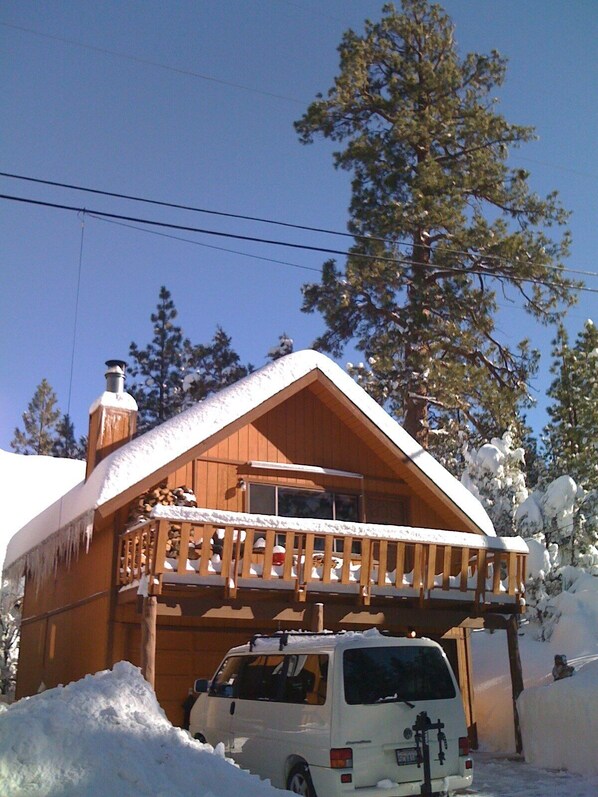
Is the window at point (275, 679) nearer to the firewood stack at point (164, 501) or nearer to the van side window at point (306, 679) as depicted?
the van side window at point (306, 679)

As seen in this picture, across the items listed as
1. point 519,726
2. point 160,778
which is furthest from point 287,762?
point 519,726

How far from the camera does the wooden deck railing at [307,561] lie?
11.9 meters

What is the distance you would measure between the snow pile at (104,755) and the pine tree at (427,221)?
18650mm

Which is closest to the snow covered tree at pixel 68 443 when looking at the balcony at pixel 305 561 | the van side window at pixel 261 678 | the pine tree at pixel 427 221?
the pine tree at pixel 427 221

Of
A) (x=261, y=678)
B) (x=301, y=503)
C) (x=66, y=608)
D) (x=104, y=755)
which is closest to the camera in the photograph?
(x=104, y=755)

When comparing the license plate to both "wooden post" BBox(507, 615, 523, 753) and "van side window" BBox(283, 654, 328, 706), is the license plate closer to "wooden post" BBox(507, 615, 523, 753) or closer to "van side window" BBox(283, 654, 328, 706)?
"van side window" BBox(283, 654, 328, 706)

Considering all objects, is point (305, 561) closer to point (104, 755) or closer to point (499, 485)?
point (104, 755)

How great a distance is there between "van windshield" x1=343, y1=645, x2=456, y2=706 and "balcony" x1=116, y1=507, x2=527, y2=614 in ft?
13.8

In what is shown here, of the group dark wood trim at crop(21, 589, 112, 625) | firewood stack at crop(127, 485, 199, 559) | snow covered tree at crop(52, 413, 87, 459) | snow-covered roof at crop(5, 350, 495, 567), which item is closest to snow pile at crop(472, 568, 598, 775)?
snow-covered roof at crop(5, 350, 495, 567)

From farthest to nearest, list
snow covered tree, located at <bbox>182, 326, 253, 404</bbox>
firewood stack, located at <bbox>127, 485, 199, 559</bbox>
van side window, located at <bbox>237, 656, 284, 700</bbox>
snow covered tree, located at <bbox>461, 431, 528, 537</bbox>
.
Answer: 1. snow covered tree, located at <bbox>182, 326, 253, 404</bbox>
2. snow covered tree, located at <bbox>461, 431, 528, 537</bbox>
3. firewood stack, located at <bbox>127, 485, 199, 559</bbox>
4. van side window, located at <bbox>237, 656, 284, 700</bbox>

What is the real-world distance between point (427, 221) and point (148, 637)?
17502mm

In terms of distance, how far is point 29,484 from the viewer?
100 feet

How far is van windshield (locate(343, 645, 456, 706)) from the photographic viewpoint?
7883 millimetres

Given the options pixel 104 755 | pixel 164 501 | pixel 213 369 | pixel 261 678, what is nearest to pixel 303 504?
pixel 164 501
